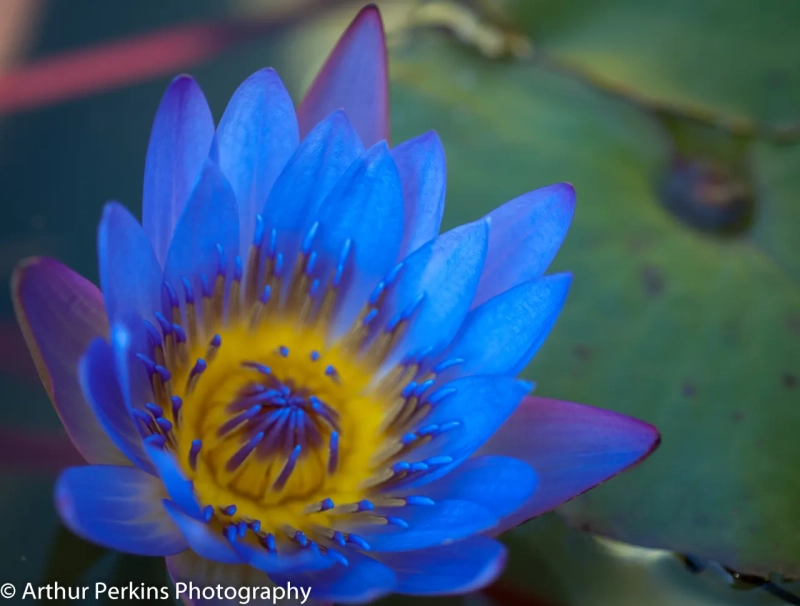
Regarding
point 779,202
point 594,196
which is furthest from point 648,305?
point 779,202

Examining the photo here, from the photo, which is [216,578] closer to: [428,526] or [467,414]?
[428,526]

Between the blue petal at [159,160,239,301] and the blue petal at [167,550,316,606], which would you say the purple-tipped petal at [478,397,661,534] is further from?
the blue petal at [159,160,239,301]

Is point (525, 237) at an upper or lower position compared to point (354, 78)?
lower

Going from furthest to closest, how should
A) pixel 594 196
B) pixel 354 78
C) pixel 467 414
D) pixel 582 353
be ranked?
pixel 594 196, pixel 582 353, pixel 354 78, pixel 467 414

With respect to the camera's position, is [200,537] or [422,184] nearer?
[200,537]

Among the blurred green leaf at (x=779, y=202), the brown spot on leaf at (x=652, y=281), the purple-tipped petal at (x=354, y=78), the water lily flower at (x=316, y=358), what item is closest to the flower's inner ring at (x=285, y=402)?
the water lily flower at (x=316, y=358)

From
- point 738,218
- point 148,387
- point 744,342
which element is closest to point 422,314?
point 148,387
